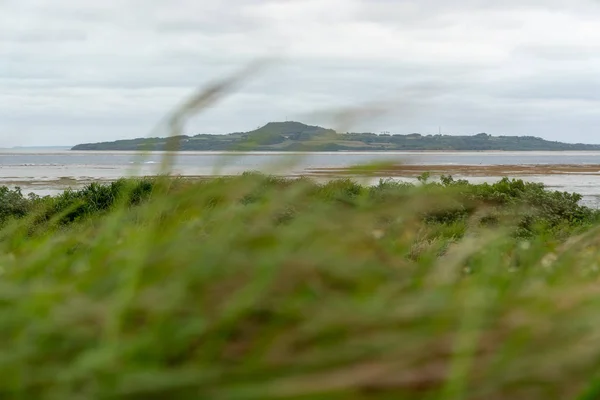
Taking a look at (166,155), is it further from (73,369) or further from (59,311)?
(73,369)

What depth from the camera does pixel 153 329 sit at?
167 cm

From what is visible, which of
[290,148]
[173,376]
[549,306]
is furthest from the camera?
[290,148]

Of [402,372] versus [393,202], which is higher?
[393,202]

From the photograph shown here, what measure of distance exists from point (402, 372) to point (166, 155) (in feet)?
3.21

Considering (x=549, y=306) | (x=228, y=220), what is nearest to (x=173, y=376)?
(x=228, y=220)

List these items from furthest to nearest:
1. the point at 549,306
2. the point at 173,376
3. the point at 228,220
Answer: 1. the point at 228,220
2. the point at 549,306
3. the point at 173,376

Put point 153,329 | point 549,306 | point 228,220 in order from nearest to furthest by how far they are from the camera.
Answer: point 153,329 < point 549,306 < point 228,220

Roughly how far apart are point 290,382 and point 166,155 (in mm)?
924

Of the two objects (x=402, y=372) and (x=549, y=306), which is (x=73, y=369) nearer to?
(x=402, y=372)

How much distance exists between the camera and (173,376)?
153cm

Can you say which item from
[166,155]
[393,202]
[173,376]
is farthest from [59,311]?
[393,202]

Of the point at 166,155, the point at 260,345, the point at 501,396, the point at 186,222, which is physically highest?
the point at 166,155

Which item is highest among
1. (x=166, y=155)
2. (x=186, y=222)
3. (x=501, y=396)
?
(x=166, y=155)

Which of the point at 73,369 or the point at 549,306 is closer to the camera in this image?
the point at 73,369
